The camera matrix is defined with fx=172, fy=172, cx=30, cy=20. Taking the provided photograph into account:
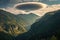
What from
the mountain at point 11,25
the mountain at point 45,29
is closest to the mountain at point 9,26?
the mountain at point 11,25

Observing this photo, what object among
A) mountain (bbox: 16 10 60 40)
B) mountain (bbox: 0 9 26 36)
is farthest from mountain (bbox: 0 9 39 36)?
mountain (bbox: 16 10 60 40)

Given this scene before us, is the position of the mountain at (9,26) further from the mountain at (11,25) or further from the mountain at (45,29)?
the mountain at (45,29)

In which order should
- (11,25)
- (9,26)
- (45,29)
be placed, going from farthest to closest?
(11,25)
(9,26)
(45,29)

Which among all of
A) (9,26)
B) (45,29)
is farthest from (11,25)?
(45,29)

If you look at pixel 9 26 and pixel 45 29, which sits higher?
pixel 45 29

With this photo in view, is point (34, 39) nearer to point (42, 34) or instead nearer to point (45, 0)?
point (42, 34)

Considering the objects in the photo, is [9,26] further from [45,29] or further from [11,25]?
[45,29]

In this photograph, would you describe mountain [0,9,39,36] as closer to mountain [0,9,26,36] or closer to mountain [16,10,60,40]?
mountain [0,9,26,36]

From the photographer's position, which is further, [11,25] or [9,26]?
[11,25]
